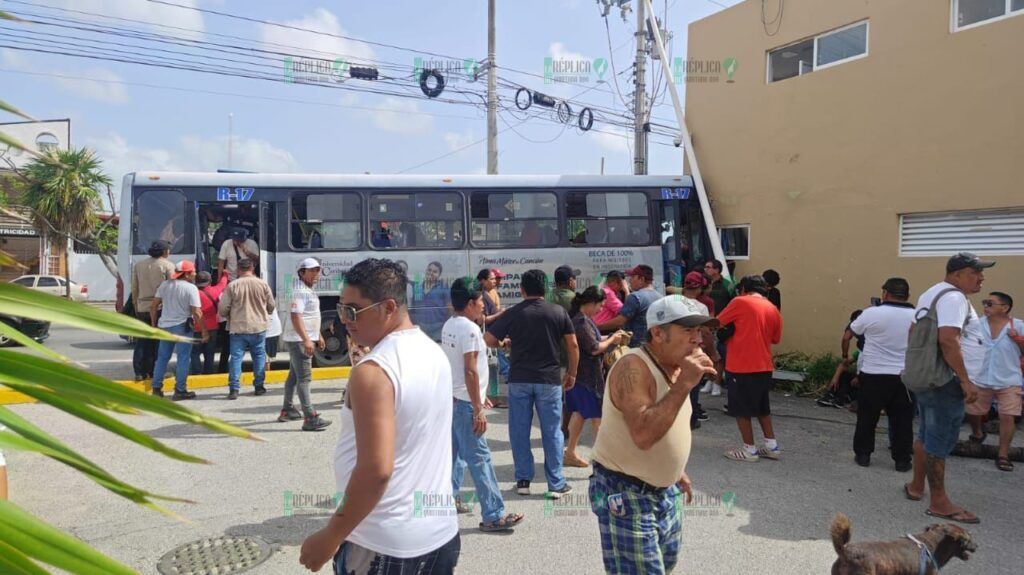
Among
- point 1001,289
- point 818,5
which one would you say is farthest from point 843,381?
point 818,5

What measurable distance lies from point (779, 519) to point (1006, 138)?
6.69 meters

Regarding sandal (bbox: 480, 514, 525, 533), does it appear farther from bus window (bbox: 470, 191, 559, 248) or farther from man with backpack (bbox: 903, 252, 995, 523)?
bus window (bbox: 470, 191, 559, 248)

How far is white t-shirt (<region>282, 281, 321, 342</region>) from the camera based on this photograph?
22.9 feet

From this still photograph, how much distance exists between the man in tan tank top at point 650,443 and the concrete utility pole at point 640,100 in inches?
620

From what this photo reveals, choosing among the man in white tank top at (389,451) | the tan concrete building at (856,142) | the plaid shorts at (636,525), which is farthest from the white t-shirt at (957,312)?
the tan concrete building at (856,142)

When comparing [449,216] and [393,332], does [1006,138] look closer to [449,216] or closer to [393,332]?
[449,216]

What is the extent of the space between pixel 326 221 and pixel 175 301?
336 centimetres

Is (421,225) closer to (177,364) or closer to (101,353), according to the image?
(177,364)

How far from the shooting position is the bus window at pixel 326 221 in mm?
10945

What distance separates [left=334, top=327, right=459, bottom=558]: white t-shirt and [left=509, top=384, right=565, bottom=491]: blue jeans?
285 centimetres

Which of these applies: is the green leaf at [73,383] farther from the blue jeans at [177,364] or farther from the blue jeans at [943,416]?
the blue jeans at [177,364]

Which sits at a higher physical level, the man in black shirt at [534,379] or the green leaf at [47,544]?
the green leaf at [47,544]

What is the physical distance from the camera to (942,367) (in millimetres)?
4723

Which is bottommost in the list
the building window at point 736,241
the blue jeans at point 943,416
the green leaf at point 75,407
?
the blue jeans at point 943,416
